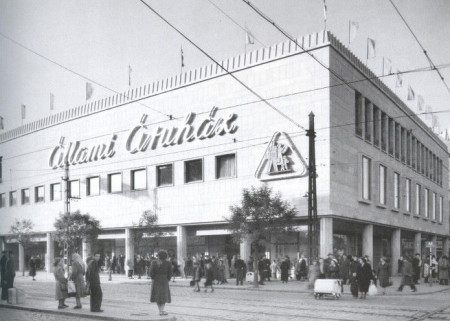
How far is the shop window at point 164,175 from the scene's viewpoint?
133 feet

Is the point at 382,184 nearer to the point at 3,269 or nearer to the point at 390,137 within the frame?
the point at 390,137

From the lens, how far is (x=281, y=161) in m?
33.7

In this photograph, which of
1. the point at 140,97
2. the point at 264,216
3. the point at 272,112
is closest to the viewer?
the point at 264,216

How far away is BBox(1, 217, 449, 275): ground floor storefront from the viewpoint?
34094mm

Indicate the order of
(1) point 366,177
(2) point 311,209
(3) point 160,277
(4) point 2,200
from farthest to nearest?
(4) point 2,200
(1) point 366,177
(2) point 311,209
(3) point 160,277

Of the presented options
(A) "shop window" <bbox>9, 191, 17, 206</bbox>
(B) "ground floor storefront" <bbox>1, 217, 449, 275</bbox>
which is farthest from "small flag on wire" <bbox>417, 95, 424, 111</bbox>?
(A) "shop window" <bbox>9, 191, 17, 206</bbox>

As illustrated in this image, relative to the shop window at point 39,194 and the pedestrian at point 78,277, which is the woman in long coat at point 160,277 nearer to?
the pedestrian at point 78,277

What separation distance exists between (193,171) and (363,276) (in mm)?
19299

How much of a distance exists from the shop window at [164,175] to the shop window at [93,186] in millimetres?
7119

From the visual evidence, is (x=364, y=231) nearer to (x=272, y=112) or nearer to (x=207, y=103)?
(x=272, y=112)

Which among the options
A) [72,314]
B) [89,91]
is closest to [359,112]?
[89,91]

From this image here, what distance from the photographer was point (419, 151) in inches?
2019

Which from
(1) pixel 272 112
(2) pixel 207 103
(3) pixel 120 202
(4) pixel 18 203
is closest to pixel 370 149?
(1) pixel 272 112

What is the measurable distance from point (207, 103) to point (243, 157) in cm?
482
